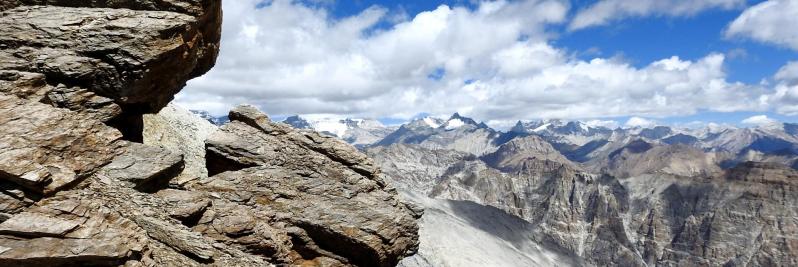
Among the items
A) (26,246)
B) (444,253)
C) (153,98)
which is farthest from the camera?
(444,253)

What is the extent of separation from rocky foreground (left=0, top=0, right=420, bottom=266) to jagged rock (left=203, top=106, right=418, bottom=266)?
65mm

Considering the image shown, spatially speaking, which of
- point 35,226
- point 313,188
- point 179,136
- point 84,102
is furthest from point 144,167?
point 179,136

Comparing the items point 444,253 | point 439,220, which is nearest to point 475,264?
point 444,253

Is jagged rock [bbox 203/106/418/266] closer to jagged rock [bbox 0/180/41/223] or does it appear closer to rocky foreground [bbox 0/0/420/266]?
rocky foreground [bbox 0/0/420/266]

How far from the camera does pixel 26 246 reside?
15.4 m

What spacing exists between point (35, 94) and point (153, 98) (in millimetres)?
5200

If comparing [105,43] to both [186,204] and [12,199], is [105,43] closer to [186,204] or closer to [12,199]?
[12,199]

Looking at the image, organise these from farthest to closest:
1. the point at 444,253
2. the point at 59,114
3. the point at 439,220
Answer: the point at 439,220
the point at 444,253
the point at 59,114

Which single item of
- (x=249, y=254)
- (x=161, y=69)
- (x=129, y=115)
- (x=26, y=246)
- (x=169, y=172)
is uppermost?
(x=161, y=69)

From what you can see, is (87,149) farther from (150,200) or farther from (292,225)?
(292,225)

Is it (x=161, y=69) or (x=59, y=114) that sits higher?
(x=161, y=69)

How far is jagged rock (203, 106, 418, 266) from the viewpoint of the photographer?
79.4 ft

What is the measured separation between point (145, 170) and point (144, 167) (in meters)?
0.19

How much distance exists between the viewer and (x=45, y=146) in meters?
17.1
